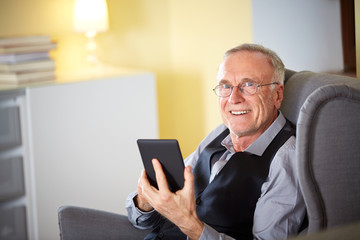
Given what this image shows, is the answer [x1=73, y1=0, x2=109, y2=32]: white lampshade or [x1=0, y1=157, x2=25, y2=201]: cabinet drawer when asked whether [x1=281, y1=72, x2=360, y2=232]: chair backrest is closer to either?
[x1=0, y1=157, x2=25, y2=201]: cabinet drawer

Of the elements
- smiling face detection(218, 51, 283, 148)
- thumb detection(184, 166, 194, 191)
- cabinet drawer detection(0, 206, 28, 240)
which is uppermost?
smiling face detection(218, 51, 283, 148)

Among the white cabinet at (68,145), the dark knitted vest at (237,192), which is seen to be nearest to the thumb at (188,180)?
the dark knitted vest at (237,192)

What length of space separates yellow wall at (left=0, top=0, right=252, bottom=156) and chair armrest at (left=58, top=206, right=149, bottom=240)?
161 centimetres

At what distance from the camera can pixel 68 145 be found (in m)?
3.13

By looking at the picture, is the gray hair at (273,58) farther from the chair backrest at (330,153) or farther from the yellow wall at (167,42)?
the yellow wall at (167,42)

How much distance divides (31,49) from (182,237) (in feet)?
5.53

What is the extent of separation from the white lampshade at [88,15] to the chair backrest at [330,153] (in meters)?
2.25

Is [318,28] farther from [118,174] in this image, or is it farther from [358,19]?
[118,174]

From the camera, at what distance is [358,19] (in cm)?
206

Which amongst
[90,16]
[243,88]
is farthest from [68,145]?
[243,88]

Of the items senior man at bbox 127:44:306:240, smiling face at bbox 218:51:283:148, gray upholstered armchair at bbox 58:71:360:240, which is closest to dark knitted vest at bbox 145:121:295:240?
senior man at bbox 127:44:306:240

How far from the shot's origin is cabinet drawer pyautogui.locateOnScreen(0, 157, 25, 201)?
9.78ft

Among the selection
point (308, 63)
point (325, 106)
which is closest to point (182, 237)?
point (325, 106)

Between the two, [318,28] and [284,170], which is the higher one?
[318,28]
